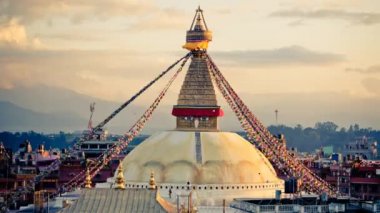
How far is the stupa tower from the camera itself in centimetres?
6906

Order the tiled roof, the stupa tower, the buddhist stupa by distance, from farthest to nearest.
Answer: the stupa tower < the buddhist stupa < the tiled roof

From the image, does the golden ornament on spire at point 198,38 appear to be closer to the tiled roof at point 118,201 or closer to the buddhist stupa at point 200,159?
the buddhist stupa at point 200,159

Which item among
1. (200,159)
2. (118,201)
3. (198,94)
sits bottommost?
(118,201)

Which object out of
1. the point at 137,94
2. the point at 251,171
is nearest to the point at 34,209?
the point at 137,94

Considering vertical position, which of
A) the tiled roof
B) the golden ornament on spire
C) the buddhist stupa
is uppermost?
the golden ornament on spire

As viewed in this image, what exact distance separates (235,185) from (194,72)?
8.26 metres

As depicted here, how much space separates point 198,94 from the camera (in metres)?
69.7

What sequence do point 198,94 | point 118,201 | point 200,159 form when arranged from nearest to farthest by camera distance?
point 118,201, point 200,159, point 198,94

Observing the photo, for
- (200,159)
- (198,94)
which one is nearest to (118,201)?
(200,159)

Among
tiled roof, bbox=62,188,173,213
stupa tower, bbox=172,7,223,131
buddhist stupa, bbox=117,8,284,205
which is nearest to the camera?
tiled roof, bbox=62,188,173,213

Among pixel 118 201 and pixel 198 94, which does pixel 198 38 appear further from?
pixel 118 201

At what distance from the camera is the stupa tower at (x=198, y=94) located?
2719 inches

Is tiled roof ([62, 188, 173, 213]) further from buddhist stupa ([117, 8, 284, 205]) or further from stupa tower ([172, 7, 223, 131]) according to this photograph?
stupa tower ([172, 7, 223, 131])

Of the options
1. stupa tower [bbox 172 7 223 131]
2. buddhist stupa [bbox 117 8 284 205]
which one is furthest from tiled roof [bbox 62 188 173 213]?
stupa tower [bbox 172 7 223 131]
